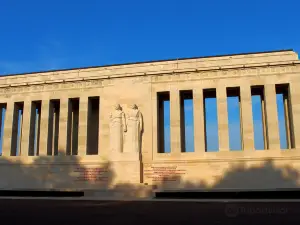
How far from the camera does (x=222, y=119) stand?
107 ft

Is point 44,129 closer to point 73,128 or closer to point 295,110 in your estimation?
point 73,128

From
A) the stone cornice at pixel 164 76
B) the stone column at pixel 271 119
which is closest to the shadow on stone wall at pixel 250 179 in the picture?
the stone column at pixel 271 119

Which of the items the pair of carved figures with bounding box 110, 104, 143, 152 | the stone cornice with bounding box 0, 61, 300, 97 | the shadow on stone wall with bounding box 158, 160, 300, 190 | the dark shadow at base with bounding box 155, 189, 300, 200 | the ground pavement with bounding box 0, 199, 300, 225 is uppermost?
the stone cornice with bounding box 0, 61, 300, 97

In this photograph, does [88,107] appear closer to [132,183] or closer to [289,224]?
[132,183]

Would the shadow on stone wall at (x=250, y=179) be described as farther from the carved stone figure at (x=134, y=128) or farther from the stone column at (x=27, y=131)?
the stone column at (x=27, y=131)

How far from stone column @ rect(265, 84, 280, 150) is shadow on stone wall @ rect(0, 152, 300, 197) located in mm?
1769

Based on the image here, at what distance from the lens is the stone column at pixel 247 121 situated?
3173 cm

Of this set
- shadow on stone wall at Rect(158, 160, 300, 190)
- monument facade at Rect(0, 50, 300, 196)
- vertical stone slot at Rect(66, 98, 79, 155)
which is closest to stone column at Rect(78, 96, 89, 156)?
monument facade at Rect(0, 50, 300, 196)

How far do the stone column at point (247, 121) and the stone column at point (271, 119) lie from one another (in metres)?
1.48

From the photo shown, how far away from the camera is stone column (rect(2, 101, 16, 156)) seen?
37.2 m

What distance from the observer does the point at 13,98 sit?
3862 centimetres

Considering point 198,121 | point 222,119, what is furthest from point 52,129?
point 222,119

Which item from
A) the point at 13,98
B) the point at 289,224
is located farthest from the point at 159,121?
the point at 289,224

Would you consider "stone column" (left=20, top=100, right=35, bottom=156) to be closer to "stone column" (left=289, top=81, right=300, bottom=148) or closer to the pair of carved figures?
the pair of carved figures
